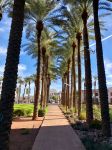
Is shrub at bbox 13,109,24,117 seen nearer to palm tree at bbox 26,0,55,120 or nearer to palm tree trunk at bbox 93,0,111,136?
palm tree at bbox 26,0,55,120

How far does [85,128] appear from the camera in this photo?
23547mm

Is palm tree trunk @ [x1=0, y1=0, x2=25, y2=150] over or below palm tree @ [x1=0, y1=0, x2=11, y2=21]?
below

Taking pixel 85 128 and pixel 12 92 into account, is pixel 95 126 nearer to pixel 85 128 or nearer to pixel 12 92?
pixel 85 128

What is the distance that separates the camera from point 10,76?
12016 mm

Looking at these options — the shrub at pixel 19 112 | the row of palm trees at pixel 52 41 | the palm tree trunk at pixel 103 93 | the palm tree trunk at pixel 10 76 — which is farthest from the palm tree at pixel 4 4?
the palm tree trunk at pixel 10 76

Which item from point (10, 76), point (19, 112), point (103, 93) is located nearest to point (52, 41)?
point (19, 112)

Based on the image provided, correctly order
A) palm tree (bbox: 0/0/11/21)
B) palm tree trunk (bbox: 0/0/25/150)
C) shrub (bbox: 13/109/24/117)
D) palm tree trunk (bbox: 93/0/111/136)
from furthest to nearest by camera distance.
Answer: shrub (bbox: 13/109/24/117) < palm tree (bbox: 0/0/11/21) < palm tree trunk (bbox: 93/0/111/136) < palm tree trunk (bbox: 0/0/25/150)

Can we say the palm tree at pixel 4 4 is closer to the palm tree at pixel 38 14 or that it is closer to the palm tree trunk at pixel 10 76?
the palm tree at pixel 38 14

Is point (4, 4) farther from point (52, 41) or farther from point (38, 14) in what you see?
point (52, 41)

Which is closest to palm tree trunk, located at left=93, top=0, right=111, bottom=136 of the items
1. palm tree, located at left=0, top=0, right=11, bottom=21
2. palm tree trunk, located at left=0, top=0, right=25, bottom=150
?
palm tree trunk, located at left=0, top=0, right=25, bottom=150

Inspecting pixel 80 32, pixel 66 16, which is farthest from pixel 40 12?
pixel 80 32

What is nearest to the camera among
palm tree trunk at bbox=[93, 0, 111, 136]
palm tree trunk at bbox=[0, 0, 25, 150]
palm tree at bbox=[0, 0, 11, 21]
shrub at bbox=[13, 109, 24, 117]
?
palm tree trunk at bbox=[0, 0, 25, 150]

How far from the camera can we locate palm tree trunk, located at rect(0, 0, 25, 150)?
1175 centimetres

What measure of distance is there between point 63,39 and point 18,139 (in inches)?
1167
